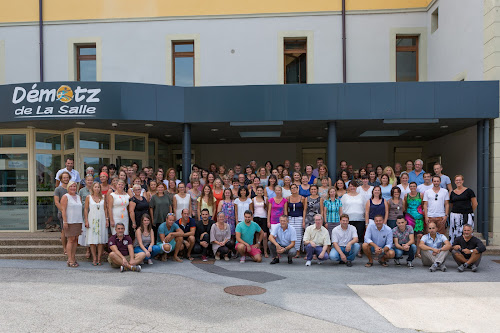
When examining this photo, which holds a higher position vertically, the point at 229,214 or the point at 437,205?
the point at 437,205

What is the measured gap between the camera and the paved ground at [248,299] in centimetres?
488

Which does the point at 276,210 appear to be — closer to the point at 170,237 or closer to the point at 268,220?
the point at 268,220

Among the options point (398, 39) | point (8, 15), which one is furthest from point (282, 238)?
point (8, 15)

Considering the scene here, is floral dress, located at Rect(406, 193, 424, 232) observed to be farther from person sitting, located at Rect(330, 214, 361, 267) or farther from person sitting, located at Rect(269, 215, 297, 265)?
person sitting, located at Rect(269, 215, 297, 265)

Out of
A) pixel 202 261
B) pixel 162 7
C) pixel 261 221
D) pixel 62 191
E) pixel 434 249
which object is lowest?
pixel 202 261

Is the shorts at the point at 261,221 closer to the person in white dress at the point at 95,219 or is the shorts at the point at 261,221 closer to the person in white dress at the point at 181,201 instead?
the person in white dress at the point at 181,201

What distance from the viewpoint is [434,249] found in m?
7.79


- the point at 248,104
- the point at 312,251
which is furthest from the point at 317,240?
the point at 248,104

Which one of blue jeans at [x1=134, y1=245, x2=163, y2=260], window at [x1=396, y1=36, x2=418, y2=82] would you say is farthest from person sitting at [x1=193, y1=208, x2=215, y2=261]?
window at [x1=396, y1=36, x2=418, y2=82]

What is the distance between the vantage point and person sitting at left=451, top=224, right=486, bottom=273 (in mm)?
7543

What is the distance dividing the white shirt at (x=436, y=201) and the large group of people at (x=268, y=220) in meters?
0.02

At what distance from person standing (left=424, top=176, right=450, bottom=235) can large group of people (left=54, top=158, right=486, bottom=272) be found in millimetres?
21

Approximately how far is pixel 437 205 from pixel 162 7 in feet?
33.5

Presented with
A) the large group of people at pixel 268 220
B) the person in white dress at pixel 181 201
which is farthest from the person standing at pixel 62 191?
the person in white dress at pixel 181 201
